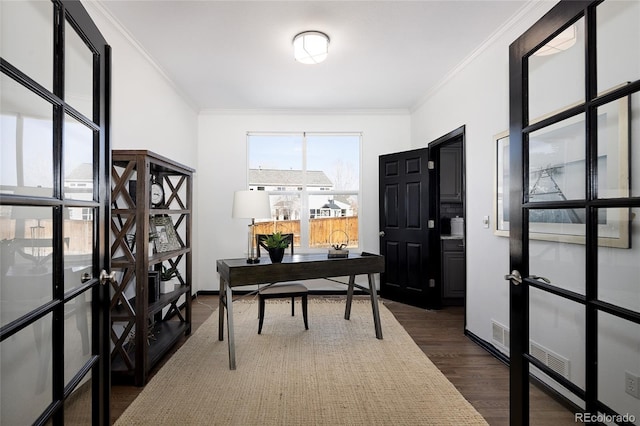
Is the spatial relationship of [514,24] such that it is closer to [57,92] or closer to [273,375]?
[57,92]

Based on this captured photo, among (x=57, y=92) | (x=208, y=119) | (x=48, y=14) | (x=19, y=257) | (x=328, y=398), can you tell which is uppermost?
(x=208, y=119)

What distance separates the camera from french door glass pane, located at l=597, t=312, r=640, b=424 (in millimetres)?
975

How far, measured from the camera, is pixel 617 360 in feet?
3.39

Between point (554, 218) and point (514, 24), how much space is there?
81.7 inches

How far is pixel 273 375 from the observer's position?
2.44 m

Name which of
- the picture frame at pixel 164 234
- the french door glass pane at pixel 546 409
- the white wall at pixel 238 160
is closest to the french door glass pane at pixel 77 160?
the picture frame at pixel 164 234

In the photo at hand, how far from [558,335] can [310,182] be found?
3989 mm

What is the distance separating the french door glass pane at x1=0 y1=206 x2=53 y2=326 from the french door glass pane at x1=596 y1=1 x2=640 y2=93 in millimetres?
1857

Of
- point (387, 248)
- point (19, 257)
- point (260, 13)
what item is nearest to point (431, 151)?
point (387, 248)

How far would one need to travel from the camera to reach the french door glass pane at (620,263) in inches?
38.3

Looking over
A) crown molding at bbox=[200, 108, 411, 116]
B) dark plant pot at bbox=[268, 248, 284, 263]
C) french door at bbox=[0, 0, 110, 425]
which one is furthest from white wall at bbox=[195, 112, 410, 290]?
french door at bbox=[0, 0, 110, 425]

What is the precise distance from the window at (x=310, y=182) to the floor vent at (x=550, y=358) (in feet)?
11.9

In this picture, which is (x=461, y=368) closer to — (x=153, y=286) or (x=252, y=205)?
(x=252, y=205)

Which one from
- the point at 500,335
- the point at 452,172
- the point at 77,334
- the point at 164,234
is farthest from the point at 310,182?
the point at 77,334
